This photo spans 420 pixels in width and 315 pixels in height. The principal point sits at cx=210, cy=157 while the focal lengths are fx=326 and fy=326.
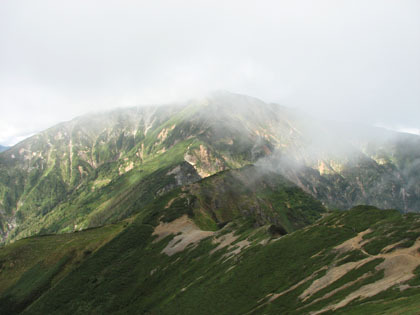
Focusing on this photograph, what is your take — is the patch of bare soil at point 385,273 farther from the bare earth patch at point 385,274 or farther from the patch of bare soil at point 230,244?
the patch of bare soil at point 230,244

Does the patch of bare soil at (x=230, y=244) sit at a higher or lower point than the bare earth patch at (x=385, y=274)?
lower

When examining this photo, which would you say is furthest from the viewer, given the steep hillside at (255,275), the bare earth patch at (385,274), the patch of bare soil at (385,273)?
the steep hillside at (255,275)

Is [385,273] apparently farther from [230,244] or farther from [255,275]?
[230,244]

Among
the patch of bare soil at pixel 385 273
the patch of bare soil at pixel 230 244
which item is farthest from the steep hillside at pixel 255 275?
the patch of bare soil at pixel 230 244

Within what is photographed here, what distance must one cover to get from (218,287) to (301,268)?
1277 inches

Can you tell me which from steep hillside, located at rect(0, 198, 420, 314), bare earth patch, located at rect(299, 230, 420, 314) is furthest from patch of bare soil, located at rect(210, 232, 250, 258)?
bare earth patch, located at rect(299, 230, 420, 314)

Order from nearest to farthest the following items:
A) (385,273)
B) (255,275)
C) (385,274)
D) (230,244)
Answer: (385,274), (385,273), (255,275), (230,244)

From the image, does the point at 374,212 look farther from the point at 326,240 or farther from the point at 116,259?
the point at 116,259

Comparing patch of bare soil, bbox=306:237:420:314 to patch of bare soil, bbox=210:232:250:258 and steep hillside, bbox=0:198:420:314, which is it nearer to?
steep hillside, bbox=0:198:420:314

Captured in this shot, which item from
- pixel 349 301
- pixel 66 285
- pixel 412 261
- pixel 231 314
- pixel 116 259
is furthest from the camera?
pixel 116 259

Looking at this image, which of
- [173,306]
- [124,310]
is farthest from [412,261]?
[124,310]

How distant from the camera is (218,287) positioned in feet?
395

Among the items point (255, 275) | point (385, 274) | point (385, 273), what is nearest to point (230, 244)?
point (255, 275)

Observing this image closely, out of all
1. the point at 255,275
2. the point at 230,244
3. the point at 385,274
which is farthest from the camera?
the point at 230,244
